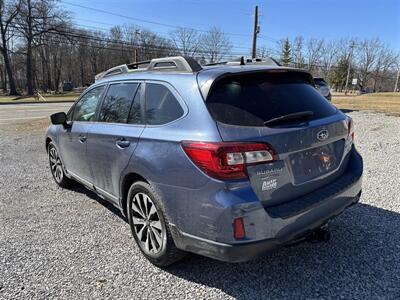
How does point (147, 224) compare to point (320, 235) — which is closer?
point (320, 235)

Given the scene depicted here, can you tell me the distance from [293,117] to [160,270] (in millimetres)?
1750

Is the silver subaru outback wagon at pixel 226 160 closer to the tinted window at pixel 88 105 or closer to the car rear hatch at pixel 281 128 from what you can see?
the car rear hatch at pixel 281 128

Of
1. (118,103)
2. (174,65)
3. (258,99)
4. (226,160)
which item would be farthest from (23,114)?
(226,160)

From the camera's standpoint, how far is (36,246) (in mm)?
3371

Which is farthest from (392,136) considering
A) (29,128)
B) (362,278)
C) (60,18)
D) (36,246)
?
(60,18)

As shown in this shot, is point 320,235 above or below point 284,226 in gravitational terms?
below

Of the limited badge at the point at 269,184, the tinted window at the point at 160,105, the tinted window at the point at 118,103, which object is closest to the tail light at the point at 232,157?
the limited badge at the point at 269,184

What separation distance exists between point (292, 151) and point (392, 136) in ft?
26.5

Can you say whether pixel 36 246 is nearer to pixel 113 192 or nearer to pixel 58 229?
pixel 58 229

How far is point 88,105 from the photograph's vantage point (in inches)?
164

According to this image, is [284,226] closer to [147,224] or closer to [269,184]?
[269,184]

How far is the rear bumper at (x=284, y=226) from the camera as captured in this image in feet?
7.32


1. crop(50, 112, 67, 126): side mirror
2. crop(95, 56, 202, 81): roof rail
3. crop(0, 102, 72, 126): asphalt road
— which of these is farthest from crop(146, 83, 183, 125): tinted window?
crop(0, 102, 72, 126): asphalt road

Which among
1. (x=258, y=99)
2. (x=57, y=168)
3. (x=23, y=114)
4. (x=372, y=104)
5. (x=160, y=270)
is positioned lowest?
(x=23, y=114)
